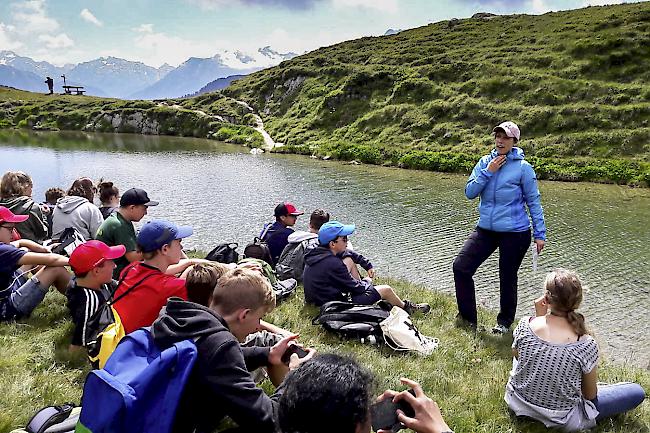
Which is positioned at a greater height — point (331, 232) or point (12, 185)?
point (12, 185)

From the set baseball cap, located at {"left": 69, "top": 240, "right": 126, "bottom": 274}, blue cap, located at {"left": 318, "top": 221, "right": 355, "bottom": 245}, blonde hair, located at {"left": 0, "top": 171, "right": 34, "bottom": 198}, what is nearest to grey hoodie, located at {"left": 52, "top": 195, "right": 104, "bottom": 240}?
blonde hair, located at {"left": 0, "top": 171, "right": 34, "bottom": 198}

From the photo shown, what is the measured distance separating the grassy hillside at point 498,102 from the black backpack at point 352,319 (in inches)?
1121

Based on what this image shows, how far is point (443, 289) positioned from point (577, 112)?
3260 centimetres

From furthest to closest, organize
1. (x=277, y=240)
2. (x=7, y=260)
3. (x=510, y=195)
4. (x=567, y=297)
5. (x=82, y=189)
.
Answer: (x=277, y=240) → (x=82, y=189) → (x=510, y=195) → (x=7, y=260) → (x=567, y=297)

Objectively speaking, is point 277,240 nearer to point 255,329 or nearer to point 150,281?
point 150,281

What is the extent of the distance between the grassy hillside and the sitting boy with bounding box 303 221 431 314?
28.0 metres

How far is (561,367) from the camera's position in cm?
489

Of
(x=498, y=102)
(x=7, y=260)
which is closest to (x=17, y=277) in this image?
(x=7, y=260)

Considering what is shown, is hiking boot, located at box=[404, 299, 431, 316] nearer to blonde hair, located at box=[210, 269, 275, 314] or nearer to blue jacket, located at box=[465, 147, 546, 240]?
blue jacket, located at box=[465, 147, 546, 240]

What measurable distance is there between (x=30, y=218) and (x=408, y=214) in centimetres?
1501


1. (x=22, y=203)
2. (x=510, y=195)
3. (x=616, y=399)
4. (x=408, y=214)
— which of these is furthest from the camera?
(x=408, y=214)

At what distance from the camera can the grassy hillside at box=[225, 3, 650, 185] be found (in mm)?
35431

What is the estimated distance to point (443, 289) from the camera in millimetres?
12570

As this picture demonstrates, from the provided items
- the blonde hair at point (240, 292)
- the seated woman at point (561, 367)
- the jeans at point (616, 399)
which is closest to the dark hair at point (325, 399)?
the blonde hair at point (240, 292)
